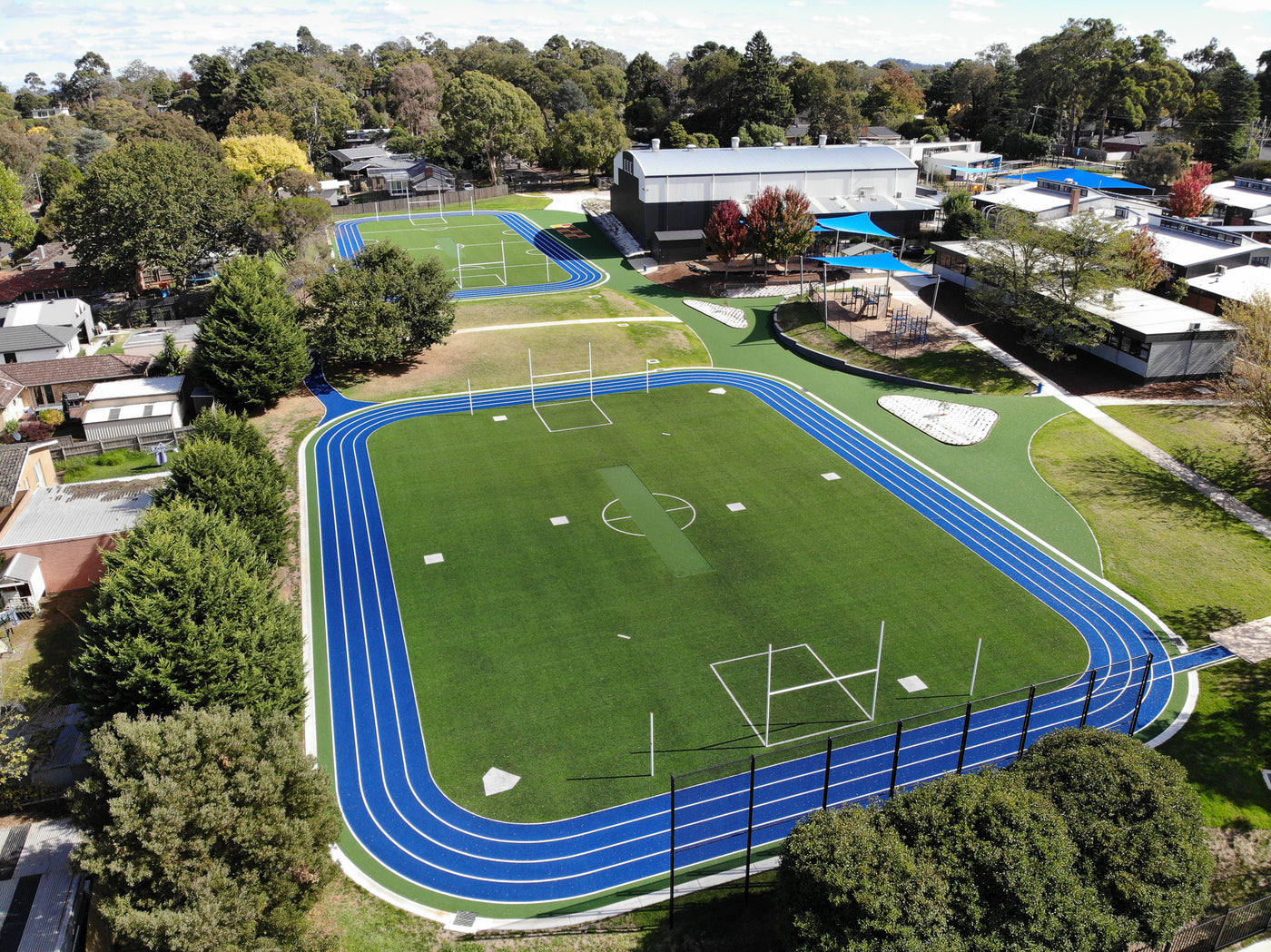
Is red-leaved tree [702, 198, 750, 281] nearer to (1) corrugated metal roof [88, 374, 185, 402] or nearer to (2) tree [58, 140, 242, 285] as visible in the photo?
(2) tree [58, 140, 242, 285]

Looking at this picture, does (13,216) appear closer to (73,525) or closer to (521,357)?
(521,357)

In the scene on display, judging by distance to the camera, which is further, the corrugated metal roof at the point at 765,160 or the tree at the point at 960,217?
the corrugated metal roof at the point at 765,160

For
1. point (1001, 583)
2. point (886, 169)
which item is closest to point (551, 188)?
point (886, 169)

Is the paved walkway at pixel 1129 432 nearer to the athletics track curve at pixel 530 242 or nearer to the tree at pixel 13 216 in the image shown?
the athletics track curve at pixel 530 242

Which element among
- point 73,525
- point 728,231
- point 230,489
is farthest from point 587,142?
point 230,489

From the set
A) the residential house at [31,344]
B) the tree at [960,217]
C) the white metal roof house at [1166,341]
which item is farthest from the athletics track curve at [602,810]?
the tree at [960,217]
